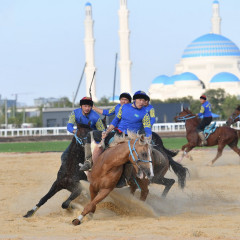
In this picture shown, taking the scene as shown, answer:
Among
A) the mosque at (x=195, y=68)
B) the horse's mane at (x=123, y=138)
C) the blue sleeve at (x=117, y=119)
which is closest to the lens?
the horse's mane at (x=123, y=138)

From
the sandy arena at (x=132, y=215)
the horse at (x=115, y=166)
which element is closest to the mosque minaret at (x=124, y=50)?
the sandy arena at (x=132, y=215)

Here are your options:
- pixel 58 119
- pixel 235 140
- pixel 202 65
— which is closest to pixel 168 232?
pixel 235 140

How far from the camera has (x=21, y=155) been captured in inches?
1200

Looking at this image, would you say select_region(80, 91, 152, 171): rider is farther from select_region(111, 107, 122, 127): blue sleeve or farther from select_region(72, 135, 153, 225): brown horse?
select_region(72, 135, 153, 225): brown horse

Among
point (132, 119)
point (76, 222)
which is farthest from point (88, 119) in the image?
point (76, 222)

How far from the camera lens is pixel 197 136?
22672mm

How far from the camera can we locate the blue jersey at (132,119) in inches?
458

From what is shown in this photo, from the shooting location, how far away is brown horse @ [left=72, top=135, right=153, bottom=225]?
10359 mm

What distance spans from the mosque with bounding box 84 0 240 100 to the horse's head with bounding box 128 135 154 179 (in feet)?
380

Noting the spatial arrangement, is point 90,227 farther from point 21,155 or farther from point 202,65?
point 202,65

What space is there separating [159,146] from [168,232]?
4.70m

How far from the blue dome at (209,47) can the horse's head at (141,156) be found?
474ft

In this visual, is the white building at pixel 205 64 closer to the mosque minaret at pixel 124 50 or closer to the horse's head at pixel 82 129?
the mosque minaret at pixel 124 50

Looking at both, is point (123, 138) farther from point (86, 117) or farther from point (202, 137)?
point (202, 137)
